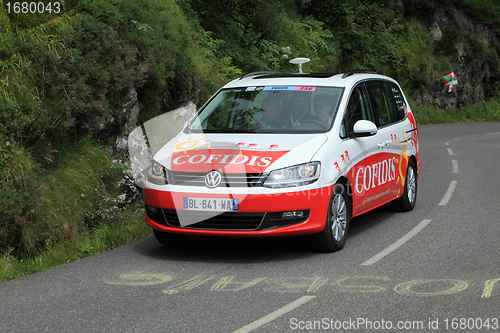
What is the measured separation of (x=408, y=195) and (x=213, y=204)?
416cm

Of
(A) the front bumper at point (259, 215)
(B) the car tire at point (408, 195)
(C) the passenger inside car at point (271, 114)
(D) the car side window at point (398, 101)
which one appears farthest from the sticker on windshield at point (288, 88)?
(B) the car tire at point (408, 195)

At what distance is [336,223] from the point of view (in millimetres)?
6801

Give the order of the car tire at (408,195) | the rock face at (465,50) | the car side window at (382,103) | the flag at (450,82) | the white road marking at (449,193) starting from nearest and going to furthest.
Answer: the car side window at (382,103) < the car tire at (408,195) < the white road marking at (449,193) < the flag at (450,82) < the rock face at (465,50)

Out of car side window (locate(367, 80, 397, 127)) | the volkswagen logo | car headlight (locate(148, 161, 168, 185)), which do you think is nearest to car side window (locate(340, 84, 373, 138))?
car side window (locate(367, 80, 397, 127))

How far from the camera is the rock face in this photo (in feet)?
126

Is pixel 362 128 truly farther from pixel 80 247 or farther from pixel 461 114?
pixel 461 114

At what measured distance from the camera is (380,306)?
16.0ft

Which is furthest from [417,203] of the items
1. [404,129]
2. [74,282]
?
[74,282]

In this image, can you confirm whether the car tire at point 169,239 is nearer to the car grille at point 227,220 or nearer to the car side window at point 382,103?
the car grille at point 227,220

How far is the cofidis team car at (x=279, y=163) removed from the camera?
20.4ft

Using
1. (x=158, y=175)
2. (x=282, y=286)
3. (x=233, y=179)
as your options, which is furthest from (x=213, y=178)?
(x=282, y=286)

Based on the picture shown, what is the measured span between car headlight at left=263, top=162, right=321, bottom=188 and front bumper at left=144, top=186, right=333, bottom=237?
0.11 m

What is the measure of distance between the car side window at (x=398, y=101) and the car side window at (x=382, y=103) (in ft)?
0.59

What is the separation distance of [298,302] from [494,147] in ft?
51.3
